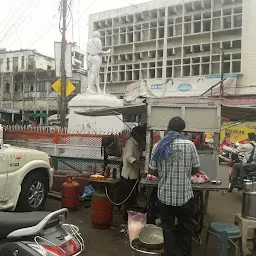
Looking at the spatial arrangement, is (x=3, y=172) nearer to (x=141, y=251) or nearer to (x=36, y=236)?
(x=141, y=251)

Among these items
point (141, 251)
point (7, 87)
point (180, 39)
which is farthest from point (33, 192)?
point (7, 87)

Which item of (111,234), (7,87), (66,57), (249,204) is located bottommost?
(111,234)

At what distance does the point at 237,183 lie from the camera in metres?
7.89

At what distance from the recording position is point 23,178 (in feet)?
17.9

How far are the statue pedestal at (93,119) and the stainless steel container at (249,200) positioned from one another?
20.7 feet

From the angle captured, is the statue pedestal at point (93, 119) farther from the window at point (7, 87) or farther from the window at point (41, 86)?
the window at point (7, 87)

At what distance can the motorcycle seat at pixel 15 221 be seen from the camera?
2605mm

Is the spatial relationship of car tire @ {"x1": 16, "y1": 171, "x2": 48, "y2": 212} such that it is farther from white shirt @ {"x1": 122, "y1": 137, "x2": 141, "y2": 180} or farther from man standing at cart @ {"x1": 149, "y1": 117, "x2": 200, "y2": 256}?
man standing at cart @ {"x1": 149, "y1": 117, "x2": 200, "y2": 256}

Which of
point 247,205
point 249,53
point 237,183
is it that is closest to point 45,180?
point 247,205

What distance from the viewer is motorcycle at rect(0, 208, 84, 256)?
8.14 ft

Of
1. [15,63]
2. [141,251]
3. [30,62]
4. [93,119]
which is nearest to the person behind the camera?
[141,251]

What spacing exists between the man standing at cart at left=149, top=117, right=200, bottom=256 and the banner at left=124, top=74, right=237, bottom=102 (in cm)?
1915

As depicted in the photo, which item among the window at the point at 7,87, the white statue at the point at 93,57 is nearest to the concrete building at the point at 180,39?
the white statue at the point at 93,57

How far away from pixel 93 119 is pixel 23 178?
513cm
